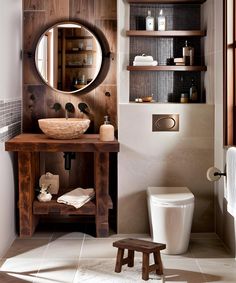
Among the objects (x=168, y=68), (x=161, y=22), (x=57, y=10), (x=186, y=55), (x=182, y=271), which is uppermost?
(x=57, y=10)

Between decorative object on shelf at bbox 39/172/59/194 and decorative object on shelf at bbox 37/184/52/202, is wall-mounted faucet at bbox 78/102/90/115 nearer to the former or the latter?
decorative object on shelf at bbox 39/172/59/194

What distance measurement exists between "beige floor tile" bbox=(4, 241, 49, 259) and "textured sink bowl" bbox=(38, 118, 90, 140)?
2.98 ft

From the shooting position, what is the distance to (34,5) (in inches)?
209

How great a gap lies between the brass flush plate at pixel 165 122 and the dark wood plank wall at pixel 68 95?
24.1 inches

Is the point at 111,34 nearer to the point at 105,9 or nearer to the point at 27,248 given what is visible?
the point at 105,9

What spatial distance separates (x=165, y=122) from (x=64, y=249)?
1.39 m

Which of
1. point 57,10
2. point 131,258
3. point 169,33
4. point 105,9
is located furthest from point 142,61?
point 131,258

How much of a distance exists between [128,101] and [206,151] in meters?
0.82

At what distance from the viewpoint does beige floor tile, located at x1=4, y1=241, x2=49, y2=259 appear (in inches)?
173

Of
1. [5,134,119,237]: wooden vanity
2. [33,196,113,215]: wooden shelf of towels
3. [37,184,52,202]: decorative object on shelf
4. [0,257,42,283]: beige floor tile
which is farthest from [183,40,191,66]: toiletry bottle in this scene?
[0,257,42,283]: beige floor tile

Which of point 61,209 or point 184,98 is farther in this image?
point 184,98

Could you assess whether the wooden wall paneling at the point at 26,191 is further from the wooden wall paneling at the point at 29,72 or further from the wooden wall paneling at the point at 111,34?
the wooden wall paneling at the point at 111,34

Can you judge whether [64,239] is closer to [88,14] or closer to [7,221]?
[7,221]

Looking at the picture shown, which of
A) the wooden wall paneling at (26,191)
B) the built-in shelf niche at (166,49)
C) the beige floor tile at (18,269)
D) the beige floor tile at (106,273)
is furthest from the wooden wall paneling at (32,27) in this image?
the beige floor tile at (106,273)
